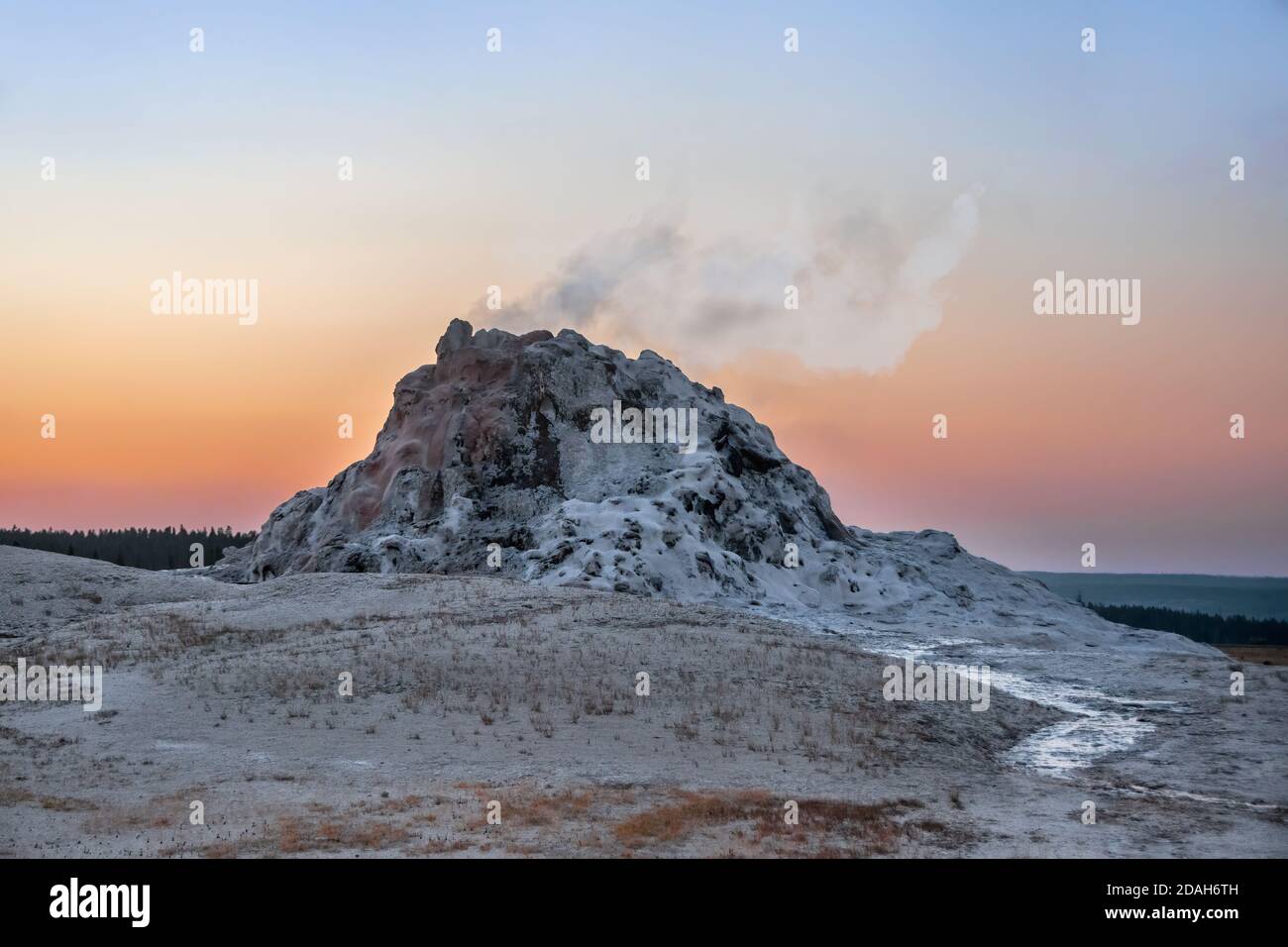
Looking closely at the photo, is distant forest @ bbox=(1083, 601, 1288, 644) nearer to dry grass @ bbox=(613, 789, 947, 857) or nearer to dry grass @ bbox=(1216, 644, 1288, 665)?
dry grass @ bbox=(1216, 644, 1288, 665)

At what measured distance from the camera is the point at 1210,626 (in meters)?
157

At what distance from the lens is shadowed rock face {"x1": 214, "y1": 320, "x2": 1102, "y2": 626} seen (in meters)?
59.2

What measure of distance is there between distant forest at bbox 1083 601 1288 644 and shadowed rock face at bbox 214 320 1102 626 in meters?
86.9

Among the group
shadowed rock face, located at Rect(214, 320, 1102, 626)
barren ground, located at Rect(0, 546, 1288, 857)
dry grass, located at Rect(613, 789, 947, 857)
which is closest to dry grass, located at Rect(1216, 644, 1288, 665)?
barren ground, located at Rect(0, 546, 1288, 857)

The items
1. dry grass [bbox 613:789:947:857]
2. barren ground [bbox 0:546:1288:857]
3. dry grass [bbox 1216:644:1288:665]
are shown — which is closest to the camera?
dry grass [bbox 613:789:947:857]

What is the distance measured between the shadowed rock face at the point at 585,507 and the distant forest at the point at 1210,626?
285 feet

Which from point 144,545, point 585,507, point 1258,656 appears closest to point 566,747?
point 585,507

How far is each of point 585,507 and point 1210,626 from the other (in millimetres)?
123381

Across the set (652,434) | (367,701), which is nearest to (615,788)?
(367,701)

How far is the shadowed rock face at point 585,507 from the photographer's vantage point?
194ft

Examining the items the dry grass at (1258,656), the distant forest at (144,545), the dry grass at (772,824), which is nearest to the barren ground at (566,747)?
the dry grass at (772,824)

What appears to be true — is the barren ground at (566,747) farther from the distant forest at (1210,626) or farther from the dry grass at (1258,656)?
the distant forest at (1210,626)

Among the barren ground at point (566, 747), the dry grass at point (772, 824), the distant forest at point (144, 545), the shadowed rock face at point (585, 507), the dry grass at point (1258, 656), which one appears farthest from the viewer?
the distant forest at point (144, 545)

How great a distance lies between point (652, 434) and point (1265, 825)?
55526mm
